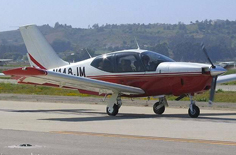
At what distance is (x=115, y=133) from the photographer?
14062 mm

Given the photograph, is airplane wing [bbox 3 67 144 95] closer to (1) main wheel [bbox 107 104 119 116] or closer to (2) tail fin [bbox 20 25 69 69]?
(1) main wheel [bbox 107 104 119 116]

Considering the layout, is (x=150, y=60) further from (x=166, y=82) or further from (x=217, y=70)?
(x=217, y=70)

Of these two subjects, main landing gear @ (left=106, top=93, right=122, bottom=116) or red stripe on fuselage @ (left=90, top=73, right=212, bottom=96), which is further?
main landing gear @ (left=106, top=93, right=122, bottom=116)

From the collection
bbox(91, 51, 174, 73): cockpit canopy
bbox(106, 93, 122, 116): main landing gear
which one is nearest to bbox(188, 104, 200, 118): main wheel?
bbox(91, 51, 174, 73): cockpit canopy

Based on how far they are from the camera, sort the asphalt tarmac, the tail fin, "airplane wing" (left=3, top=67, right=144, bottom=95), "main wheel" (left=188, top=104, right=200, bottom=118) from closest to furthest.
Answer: the asphalt tarmac, "airplane wing" (left=3, top=67, right=144, bottom=95), "main wheel" (left=188, top=104, right=200, bottom=118), the tail fin

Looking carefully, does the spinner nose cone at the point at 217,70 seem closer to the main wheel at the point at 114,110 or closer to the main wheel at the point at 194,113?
the main wheel at the point at 194,113

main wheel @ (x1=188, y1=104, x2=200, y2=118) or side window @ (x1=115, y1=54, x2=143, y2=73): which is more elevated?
side window @ (x1=115, y1=54, x2=143, y2=73)

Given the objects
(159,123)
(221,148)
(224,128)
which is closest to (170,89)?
(159,123)

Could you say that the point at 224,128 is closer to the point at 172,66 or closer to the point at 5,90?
the point at 172,66

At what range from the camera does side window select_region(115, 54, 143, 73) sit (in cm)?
1953

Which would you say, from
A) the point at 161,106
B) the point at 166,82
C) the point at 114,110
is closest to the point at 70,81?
the point at 114,110

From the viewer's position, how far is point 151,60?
19.4 metres

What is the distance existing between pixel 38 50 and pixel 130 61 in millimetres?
4366

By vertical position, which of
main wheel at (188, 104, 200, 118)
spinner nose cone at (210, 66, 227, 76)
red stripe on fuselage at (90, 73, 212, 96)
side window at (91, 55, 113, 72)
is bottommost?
main wheel at (188, 104, 200, 118)
